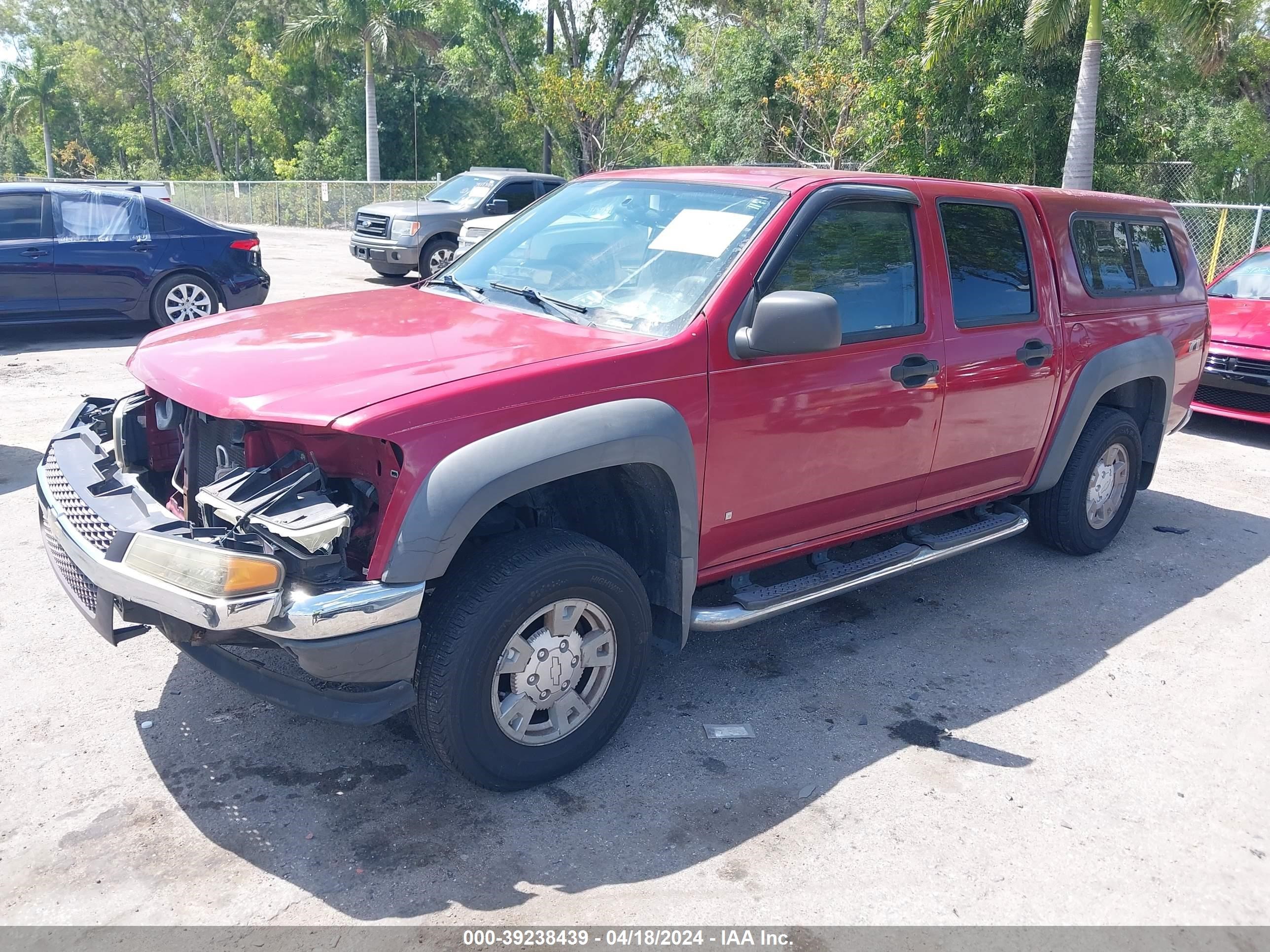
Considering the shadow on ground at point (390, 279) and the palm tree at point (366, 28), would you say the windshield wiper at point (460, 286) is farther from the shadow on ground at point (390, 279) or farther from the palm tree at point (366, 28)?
the palm tree at point (366, 28)

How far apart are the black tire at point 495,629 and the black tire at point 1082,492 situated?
310cm

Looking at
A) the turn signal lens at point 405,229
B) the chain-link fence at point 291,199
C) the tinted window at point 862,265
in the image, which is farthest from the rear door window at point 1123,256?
the chain-link fence at point 291,199

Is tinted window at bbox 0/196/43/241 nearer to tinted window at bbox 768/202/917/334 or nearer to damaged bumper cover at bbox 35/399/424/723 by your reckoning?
damaged bumper cover at bbox 35/399/424/723

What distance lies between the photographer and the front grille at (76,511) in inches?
121

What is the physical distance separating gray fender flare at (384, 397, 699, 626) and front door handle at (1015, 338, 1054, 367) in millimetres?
2083

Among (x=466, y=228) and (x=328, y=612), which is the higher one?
(x=466, y=228)

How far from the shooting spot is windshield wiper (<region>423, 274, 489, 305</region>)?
411 centimetres

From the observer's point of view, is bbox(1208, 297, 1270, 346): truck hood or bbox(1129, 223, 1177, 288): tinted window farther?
bbox(1208, 297, 1270, 346): truck hood

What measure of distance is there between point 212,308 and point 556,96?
64.6ft

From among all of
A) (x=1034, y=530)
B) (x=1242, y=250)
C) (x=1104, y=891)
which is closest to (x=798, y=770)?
(x=1104, y=891)

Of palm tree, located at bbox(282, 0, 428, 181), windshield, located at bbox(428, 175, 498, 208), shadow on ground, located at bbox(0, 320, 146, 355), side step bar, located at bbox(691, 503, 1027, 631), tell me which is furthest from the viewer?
palm tree, located at bbox(282, 0, 428, 181)

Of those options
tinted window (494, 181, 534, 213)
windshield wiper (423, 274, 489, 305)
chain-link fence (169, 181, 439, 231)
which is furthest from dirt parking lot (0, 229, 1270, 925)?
chain-link fence (169, 181, 439, 231)

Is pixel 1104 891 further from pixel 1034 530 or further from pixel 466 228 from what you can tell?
pixel 466 228

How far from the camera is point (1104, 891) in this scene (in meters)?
3.01
